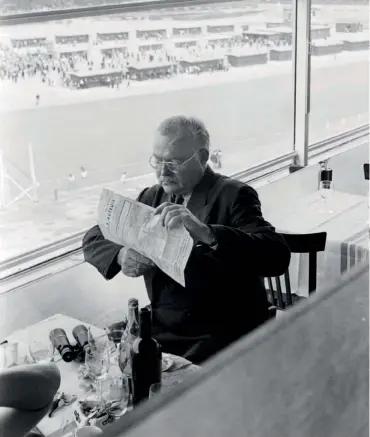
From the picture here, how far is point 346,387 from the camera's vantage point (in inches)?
9.4

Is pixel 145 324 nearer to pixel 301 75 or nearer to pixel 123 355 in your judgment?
pixel 123 355

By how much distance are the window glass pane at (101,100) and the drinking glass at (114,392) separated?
1.92 ft

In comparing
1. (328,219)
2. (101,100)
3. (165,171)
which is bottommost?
(328,219)

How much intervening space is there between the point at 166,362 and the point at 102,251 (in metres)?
0.48

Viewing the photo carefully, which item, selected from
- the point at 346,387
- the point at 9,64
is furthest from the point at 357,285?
the point at 9,64

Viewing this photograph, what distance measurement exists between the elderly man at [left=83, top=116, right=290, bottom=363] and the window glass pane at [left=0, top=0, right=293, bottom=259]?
4.3 inches

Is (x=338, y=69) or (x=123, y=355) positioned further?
(x=338, y=69)

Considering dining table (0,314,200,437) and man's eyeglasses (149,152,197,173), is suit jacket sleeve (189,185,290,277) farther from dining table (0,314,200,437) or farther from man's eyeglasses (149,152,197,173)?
dining table (0,314,200,437)

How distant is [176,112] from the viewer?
1601 mm

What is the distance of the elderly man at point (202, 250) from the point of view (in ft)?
4.01

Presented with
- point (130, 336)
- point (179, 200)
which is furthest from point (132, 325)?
point (179, 200)

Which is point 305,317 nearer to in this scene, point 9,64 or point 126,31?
point 9,64

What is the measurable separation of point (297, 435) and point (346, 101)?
264 cm

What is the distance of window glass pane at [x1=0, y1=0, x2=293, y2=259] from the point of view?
148cm
